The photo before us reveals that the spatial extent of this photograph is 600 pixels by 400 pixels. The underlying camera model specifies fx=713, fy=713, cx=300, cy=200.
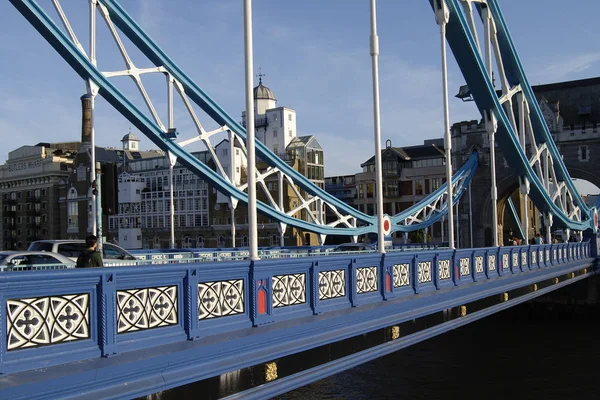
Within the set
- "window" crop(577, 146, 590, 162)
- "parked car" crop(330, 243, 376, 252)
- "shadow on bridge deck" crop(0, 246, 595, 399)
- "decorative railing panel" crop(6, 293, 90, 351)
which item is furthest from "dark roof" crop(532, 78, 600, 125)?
"decorative railing panel" crop(6, 293, 90, 351)

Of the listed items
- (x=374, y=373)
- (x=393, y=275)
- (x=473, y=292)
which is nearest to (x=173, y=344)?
(x=393, y=275)

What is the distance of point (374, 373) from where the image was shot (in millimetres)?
22891

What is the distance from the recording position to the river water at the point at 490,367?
68.9ft

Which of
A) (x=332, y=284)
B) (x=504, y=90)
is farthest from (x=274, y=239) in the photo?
(x=332, y=284)

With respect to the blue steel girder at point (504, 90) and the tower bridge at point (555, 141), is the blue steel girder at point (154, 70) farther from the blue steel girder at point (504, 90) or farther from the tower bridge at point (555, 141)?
the tower bridge at point (555, 141)

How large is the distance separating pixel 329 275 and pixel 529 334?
2312 centimetres

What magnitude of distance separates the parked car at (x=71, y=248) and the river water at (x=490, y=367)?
5999 mm

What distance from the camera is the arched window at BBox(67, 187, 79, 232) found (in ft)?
313

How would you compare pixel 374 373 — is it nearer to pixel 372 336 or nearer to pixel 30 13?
pixel 372 336

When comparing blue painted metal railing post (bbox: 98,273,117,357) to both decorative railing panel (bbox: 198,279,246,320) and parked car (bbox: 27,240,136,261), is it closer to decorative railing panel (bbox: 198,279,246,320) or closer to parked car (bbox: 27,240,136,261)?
decorative railing panel (bbox: 198,279,246,320)

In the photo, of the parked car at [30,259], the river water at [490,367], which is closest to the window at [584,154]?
the river water at [490,367]

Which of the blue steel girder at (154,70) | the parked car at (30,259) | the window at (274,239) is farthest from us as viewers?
the window at (274,239)

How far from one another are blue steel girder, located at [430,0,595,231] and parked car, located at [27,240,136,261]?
1159 cm

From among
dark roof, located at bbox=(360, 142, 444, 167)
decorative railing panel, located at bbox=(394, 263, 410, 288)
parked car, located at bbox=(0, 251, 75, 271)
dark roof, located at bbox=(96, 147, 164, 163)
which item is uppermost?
dark roof, located at bbox=(96, 147, 164, 163)
